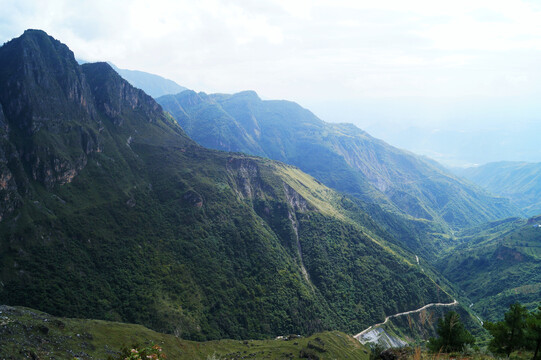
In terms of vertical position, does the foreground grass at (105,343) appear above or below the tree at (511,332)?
below

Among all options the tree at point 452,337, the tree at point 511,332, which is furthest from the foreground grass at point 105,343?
the tree at point 511,332

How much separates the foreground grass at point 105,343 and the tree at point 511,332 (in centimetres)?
3869

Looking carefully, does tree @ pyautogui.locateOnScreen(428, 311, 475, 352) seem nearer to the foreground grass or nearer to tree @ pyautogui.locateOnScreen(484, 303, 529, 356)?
tree @ pyautogui.locateOnScreen(484, 303, 529, 356)

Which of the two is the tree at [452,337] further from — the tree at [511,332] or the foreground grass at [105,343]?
the foreground grass at [105,343]

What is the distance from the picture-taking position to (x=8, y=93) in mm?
187750

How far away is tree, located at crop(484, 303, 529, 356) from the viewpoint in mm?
40438

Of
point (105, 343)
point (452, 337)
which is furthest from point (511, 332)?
point (105, 343)

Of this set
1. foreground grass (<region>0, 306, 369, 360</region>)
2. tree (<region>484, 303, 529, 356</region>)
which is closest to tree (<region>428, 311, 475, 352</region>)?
tree (<region>484, 303, 529, 356</region>)

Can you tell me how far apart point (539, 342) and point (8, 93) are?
836ft

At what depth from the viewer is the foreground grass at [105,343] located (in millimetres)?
76500

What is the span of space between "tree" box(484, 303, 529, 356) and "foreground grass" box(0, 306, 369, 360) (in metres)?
38.7

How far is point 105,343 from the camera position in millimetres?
100438

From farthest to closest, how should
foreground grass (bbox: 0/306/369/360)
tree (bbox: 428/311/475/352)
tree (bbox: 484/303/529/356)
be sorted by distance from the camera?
foreground grass (bbox: 0/306/369/360) → tree (bbox: 428/311/475/352) → tree (bbox: 484/303/529/356)

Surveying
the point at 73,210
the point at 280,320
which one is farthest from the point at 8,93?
the point at 280,320
